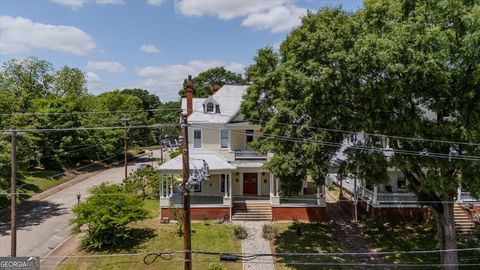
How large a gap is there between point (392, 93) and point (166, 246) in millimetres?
15832

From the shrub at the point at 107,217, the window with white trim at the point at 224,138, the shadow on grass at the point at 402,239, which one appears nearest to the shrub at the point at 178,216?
the shrub at the point at 107,217

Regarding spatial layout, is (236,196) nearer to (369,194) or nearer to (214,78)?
(369,194)

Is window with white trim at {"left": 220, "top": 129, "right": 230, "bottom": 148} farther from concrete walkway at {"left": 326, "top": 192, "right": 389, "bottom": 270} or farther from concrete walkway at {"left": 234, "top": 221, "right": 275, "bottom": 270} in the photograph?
concrete walkway at {"left": 326, "top": 192, "right": 389, "bottom": 270}

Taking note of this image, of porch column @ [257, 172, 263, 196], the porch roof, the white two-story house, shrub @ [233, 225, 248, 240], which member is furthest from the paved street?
porch column @ [257, 172, 263, 196]

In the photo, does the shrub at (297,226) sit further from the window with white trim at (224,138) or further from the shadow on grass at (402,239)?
the window with white trim at (224,138)

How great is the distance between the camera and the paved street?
24.7 meters

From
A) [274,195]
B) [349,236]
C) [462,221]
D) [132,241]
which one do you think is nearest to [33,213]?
[132,241]

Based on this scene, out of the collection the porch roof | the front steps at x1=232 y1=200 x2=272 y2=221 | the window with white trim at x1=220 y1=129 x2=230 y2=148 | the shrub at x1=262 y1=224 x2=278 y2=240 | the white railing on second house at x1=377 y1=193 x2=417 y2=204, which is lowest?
the shrub at x1=262 y1=224 x2=278 y2=240

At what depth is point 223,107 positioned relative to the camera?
111 ft

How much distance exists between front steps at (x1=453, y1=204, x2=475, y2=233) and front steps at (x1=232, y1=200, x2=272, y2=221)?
13220 millimetres

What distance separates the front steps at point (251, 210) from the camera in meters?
28.9

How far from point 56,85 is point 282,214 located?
59.3 meters

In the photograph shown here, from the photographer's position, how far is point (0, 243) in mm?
24938

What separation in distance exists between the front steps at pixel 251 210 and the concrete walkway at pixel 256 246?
1.82 feet
